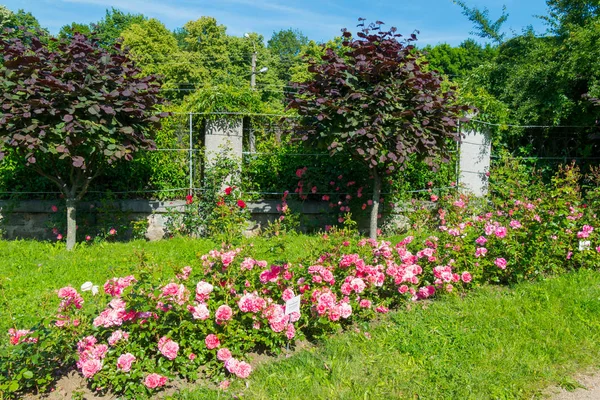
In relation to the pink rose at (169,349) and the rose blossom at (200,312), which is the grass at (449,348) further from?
the rose blossom at (200,312)

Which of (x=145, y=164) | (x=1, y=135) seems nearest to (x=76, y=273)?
(x=1, y=135)

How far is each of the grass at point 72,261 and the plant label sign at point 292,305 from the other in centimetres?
81

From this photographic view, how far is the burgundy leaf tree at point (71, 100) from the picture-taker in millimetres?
5082

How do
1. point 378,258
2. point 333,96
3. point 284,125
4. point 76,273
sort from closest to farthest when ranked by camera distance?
point 378,258 → point 76,273 → point 333,96 → point 284,125

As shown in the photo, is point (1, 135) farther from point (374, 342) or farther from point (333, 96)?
point (374, 342)

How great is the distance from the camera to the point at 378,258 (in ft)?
12.9

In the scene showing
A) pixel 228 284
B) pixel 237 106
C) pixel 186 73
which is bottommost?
pixel 228 284

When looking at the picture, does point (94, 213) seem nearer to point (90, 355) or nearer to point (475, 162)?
point (90, 355)

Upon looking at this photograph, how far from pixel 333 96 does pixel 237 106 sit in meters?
1.89

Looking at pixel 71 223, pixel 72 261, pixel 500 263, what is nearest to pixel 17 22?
pixel 71 223

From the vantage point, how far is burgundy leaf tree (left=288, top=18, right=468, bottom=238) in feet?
18.2

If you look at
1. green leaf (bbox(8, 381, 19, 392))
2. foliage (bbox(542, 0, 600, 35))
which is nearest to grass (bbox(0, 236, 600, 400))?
green leaf (bbox(8, 381, 19, 392))

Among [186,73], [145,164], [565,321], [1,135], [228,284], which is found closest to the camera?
[228,284]

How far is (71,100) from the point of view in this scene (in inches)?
205
